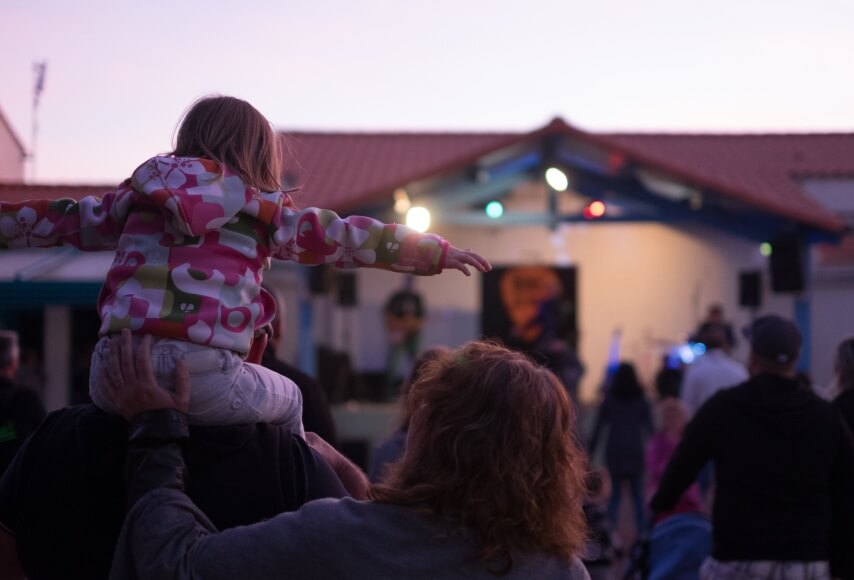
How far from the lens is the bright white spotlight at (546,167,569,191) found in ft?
46.2

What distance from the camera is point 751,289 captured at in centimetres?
Answer: 1636

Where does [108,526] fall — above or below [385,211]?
below

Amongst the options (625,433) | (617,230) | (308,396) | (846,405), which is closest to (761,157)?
(617,230)

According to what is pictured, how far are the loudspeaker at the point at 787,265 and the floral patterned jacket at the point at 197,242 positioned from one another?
12155mm

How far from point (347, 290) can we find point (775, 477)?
13204 millimetres

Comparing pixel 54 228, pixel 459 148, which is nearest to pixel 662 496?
pixel 54 228

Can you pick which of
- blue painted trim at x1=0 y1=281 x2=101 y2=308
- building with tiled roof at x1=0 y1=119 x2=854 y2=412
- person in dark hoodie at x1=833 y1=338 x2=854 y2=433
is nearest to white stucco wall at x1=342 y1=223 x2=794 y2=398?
building with tiled roof at x1=0 y1=119 x2=854 y2=412

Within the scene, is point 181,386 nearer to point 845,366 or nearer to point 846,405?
point 846,405

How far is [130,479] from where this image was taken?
6.23 feet

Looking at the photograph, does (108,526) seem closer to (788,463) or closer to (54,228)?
(54,228)

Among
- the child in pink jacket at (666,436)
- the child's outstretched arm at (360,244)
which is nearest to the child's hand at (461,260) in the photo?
the child's outstretched arm at (360,244)

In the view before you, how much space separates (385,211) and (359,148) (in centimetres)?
796

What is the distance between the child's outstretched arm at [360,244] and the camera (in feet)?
6.77

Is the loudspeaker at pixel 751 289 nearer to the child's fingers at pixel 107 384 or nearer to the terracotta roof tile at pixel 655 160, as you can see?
the terracotta roof tile at pixel 655 160
